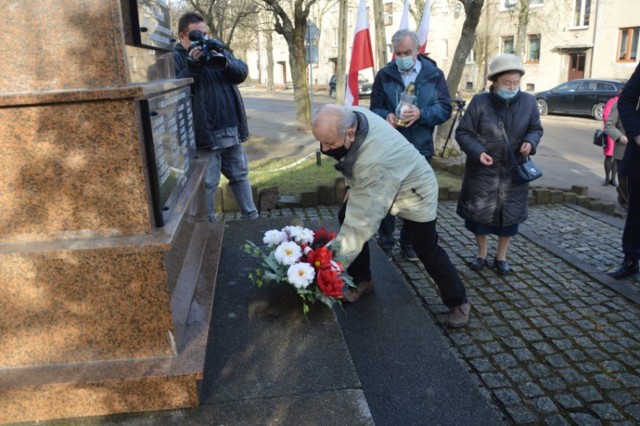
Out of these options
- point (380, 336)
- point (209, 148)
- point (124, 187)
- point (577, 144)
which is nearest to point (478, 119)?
point (380, 336)

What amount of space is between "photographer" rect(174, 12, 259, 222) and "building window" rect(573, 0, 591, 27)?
3134 centimetres

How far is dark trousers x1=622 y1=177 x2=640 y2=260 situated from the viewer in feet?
14.3

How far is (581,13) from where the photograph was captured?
3088cm

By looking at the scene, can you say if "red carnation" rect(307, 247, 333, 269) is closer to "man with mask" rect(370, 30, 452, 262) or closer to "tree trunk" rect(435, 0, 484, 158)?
"man with mask" rect(370, 30, 452, 262)

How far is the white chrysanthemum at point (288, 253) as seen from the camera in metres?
3.25

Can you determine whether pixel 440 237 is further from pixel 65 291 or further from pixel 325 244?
pixel 65 291

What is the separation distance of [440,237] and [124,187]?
3.93 metres

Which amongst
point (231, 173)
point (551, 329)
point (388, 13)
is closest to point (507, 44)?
point (388, 13)

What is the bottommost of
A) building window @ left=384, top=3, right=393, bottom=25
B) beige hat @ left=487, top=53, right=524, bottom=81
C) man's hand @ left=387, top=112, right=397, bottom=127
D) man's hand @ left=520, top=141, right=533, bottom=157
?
man's hand @ left=520, top=141, right=533, bottom=157

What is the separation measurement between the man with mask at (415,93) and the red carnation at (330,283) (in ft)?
6.22

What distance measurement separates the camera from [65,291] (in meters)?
2.34

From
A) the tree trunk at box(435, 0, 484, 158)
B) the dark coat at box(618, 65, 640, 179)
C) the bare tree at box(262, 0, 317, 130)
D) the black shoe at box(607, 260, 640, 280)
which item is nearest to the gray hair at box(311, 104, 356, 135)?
the dark coat at box(618, 65, 640, 179)

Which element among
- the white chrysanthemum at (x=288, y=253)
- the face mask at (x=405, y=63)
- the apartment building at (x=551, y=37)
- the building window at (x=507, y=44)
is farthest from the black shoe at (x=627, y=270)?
the building window at (x=507, y=44)

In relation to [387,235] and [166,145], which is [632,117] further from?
[166,145]
